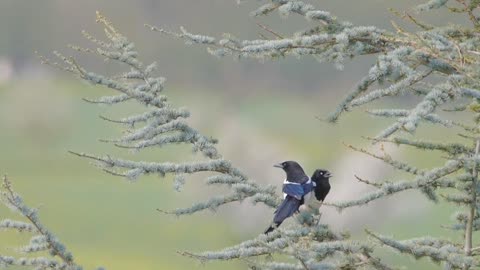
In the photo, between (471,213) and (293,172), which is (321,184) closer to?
(293,172)

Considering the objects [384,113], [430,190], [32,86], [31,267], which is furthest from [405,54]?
[32,86]

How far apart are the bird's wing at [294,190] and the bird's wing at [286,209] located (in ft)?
A: 0.35

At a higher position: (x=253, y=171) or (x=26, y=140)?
(x=26, y=140)

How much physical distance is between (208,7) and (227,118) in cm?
829

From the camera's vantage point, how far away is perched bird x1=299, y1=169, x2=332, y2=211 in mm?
7797

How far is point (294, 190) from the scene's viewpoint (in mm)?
7996

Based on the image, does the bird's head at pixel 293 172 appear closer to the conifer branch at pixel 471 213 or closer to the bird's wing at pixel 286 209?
the bird's wing at pixel 286 209

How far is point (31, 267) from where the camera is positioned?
6.95 metres

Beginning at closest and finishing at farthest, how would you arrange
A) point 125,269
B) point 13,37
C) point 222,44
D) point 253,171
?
point 222,44
point 253,171
point 125,269
point 13,37

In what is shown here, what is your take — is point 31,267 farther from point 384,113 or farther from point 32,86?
point 32,86

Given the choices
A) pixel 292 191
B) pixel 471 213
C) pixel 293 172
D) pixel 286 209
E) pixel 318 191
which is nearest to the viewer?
pixel 471 213

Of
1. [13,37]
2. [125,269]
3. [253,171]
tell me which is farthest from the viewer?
[13,37]

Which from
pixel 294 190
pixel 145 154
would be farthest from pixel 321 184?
pixel 145 154

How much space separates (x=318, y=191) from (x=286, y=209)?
0.83 meters
